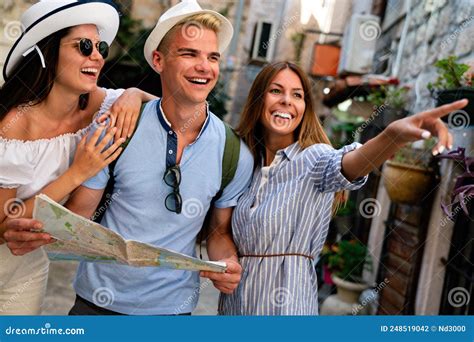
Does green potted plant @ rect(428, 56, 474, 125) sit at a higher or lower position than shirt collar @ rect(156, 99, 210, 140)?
higher

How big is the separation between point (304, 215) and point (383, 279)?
248 centimetres

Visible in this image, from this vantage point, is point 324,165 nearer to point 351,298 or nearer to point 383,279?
point 383,279

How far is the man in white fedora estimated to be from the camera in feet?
5.46

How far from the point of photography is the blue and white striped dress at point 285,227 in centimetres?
168

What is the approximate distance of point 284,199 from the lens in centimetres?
168

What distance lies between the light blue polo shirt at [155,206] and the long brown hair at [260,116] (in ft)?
0.23

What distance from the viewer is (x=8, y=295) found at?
176 centimetres

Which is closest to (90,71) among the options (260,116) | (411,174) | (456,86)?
(260,116)

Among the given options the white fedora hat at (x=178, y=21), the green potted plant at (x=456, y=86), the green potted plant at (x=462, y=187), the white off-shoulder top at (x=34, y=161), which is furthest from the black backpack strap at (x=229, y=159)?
the green potted plant at (x=456, y=86)

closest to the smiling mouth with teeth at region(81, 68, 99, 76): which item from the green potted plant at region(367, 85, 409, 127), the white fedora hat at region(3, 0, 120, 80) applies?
the white fedora hat at region(3, 0, 120, 80)

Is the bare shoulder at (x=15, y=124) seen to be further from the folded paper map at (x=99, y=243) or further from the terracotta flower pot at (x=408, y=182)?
the terracotta flower pot at (x=408, y=182)

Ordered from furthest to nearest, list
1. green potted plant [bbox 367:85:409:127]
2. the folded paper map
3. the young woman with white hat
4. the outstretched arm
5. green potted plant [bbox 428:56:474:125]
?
green potted plant [bbox 367:85:409:127] → green potted plant [bbox 428:56:474:125] → the young woman with white hat → the folded paper map → the outstretched arm

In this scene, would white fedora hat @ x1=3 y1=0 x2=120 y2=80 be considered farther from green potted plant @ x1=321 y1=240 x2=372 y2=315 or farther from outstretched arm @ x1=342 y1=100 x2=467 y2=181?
green potted plant @ x1=321 y1=240 x2=372 y2=315

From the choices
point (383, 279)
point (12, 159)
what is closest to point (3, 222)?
point (12, 159)
